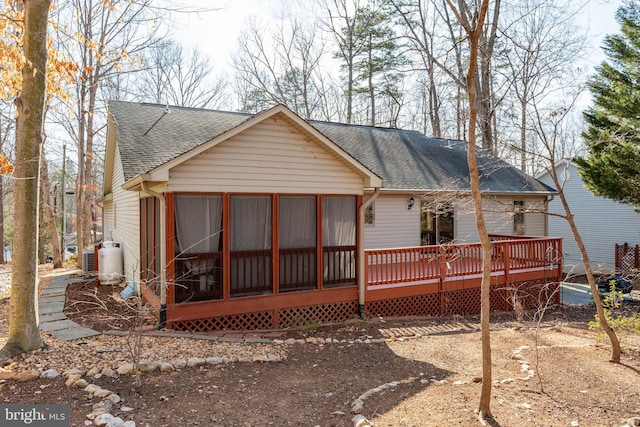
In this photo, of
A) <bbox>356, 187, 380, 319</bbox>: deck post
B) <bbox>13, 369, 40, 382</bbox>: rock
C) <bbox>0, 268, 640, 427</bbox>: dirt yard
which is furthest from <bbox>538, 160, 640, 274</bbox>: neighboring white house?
<bbox>13, 369, 40, 382</bbox>: rock

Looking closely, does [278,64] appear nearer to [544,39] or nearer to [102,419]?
[544,39]

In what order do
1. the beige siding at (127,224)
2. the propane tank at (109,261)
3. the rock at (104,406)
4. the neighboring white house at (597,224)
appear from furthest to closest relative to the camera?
the neighboring white house at (597,224)
the propane tank at (109,261)
the beige siding at (127,224)
the rock at (104,406)

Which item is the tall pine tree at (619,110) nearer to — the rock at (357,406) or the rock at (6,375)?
the rock at (357,406)

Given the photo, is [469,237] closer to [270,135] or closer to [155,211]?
[270,135]

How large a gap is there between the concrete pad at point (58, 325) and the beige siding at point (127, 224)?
140 cm

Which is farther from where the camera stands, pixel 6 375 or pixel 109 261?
pixel 109 261

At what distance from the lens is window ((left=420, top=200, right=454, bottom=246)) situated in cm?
1270

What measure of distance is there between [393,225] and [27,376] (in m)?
9.50

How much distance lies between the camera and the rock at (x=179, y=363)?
16.4ft

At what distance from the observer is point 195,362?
16.9 ft

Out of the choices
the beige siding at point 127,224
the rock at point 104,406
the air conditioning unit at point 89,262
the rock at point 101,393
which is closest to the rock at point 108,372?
the rock at point 101,393

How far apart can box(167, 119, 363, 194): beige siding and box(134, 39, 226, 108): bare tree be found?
780 inches

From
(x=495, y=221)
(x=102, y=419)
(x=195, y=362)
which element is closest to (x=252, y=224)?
(x=195, y=362)

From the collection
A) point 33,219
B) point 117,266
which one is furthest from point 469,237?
point 33,219
